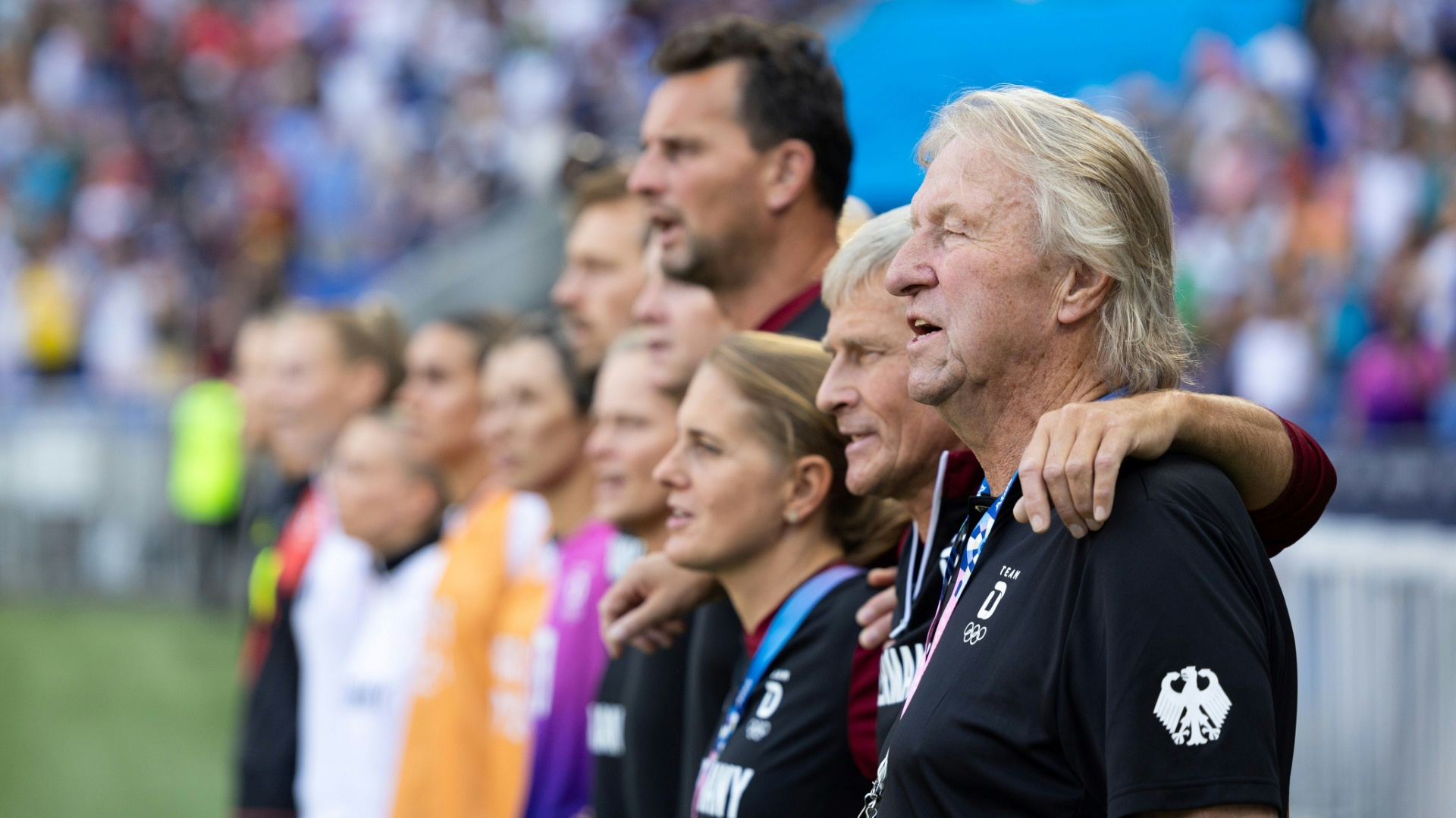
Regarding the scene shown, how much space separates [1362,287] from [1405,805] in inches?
221

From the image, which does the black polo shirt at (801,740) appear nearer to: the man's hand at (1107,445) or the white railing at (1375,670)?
the man's hand at (1107,445)

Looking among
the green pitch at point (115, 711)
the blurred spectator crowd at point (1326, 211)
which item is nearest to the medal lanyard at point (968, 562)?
the blurred spectator crowd at point (1326, 211)

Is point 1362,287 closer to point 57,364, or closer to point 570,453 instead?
point 570,453

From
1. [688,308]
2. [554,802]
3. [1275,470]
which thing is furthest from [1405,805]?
[1275,470]

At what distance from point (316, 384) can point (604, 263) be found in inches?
90.4

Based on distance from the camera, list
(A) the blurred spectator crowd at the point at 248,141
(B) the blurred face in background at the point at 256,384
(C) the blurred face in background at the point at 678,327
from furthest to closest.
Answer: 1. (A) the blurred spectator crowd at the point at 248,141
2. (B) the blurred face in background at the point at 256,384
3. (C) the blurred face in background at the point at 678,327

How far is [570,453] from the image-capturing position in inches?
204

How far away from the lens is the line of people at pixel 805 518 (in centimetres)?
197

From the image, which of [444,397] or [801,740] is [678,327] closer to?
[801,740]

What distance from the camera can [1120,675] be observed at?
188cm

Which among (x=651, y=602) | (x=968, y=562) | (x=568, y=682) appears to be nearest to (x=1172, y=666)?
(x=968, y=562)

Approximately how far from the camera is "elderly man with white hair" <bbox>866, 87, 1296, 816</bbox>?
6.10ft

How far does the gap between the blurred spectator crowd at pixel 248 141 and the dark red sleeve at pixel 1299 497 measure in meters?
13.6

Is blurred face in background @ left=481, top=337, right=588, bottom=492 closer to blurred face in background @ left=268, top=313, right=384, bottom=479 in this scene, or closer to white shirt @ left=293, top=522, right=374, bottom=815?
white shirt @ left=293, top=522, right=374, bottom=815
